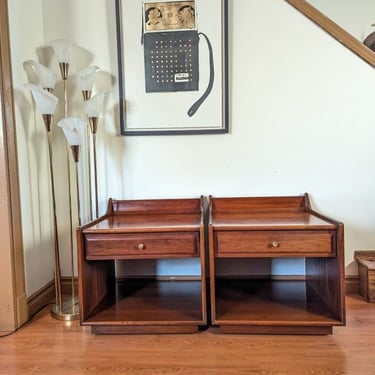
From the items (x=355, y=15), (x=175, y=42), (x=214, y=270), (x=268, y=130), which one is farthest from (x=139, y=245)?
(x=355, y=15)

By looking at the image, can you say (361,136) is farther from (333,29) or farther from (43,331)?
(43,331)

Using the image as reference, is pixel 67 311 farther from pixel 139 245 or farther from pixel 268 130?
pixel 268 130

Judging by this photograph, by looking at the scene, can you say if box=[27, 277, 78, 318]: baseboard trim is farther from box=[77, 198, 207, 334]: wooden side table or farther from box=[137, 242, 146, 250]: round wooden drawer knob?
box=[137, 242, 146, 250]: round wooden drawer knob

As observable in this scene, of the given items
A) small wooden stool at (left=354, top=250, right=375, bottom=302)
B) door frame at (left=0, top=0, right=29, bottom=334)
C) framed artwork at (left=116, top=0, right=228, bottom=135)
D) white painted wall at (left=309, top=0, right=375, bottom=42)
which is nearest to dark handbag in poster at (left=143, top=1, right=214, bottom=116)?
framed artwork at (left=116, top=0, right=228, bottom=135)

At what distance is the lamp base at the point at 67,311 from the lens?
6.29 ft

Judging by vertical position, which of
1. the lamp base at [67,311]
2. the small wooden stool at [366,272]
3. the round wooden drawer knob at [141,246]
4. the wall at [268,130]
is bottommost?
the lamp base at [67,311]

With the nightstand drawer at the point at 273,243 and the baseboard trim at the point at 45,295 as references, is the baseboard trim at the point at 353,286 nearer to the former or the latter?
the nightstand drawer at the point at 273,243

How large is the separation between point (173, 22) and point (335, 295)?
1713mm

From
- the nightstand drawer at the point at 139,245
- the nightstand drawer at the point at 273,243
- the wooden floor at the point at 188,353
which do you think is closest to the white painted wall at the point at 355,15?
the nightstand drawer at the point at 273,243

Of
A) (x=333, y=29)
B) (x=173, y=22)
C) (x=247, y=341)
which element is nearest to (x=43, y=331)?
(x=247, y=341)

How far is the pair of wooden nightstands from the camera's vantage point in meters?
1.64

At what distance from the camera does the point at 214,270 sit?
5.98 ft

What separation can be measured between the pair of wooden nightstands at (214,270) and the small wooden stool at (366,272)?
31cm

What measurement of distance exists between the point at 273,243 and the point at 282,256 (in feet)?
0.24
